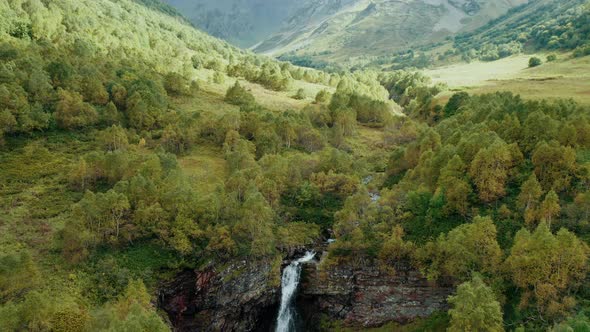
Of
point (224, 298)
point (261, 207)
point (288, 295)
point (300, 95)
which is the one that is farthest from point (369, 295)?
point (300, 95)

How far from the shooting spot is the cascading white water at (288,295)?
66.9m

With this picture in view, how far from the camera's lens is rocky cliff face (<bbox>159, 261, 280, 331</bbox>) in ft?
201

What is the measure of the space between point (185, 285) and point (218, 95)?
359 feet

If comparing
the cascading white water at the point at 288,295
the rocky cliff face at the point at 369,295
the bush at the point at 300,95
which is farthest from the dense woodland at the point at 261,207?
the bush at the point at 300,95

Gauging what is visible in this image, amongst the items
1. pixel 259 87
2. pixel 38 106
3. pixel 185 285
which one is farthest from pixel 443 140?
pixel 259 87

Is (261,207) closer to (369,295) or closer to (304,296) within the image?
(304,296)

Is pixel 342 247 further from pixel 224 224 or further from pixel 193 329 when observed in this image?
pixel 193 329

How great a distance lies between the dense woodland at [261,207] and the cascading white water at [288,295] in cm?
369

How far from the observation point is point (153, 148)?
105625mm

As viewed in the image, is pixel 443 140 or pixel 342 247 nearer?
pixel 342 247

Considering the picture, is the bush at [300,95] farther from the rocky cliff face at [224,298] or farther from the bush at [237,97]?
the rocky cliff face at [224,298]

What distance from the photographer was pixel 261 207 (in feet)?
214

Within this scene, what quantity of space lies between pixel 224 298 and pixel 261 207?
13633 millimetres

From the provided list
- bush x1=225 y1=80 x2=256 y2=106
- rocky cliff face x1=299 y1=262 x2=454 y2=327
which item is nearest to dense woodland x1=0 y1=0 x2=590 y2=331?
rocky cliff face x1=299 y1=262 x2=454 y2=327
